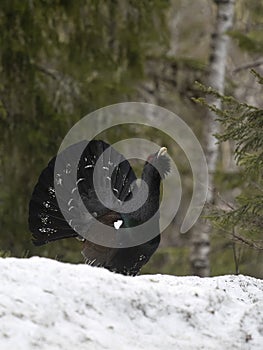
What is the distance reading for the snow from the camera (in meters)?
4.52

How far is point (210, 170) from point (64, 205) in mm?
4903

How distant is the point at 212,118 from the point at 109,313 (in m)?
7.48

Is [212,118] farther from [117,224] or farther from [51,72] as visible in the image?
[117,224]

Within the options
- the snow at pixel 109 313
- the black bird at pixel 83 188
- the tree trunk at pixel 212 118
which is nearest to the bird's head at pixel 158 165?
the black bird at pixel 83 188

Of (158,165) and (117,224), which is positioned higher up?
(158,165)

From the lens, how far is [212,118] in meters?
12.0

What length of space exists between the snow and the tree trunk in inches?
260

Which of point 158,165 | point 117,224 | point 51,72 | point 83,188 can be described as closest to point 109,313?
point 117,224

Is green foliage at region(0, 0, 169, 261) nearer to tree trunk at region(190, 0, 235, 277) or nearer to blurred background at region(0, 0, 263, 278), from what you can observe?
blurred background at region(0, 0, 263, 278)

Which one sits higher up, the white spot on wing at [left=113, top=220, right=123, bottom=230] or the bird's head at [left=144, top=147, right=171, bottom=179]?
the bird's head at [left=144, top=147, right=171, bottom=179]

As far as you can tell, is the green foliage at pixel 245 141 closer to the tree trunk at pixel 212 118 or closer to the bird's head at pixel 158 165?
the bird's head at pixel 158 165

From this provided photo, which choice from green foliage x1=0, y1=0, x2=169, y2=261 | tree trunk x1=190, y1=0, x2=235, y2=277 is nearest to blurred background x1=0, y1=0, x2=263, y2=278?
green foliage x1=0, y1=0, x2=169, y2=261

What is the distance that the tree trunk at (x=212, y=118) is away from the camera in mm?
12023

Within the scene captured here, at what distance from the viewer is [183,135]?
17984 mm
